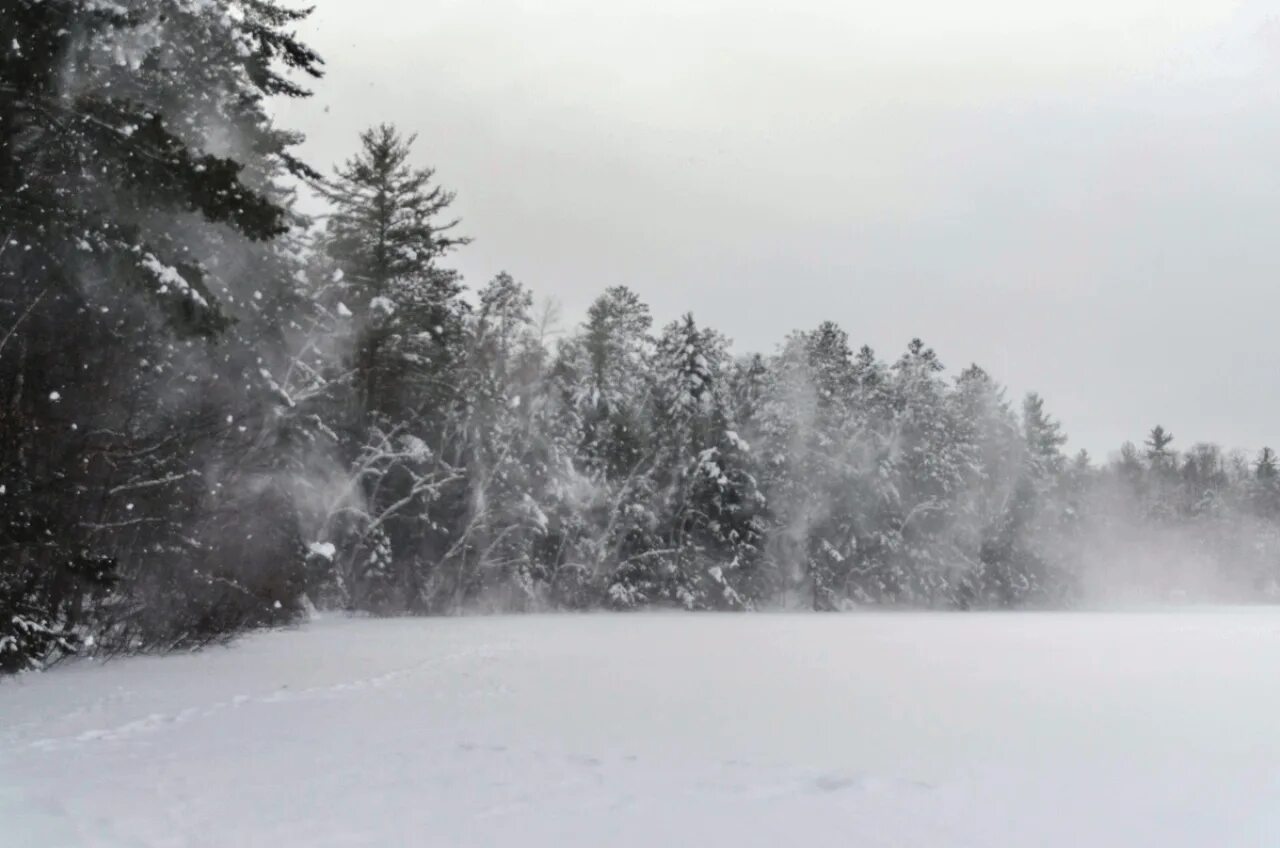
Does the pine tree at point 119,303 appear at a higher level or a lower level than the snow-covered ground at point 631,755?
higher

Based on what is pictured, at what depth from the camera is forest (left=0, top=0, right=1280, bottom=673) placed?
34.0 ft

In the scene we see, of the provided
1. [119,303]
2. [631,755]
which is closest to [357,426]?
[119,303]

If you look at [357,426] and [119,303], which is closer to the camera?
[119,303]

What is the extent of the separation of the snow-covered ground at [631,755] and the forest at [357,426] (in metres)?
2.25

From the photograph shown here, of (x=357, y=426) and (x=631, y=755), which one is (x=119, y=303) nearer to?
(x=631, y=755)

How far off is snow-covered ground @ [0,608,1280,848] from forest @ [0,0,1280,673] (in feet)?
7.37

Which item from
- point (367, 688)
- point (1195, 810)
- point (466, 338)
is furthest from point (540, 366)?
point (1195, 810)

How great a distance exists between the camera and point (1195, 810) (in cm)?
517

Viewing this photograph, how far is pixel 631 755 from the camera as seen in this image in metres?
6.49

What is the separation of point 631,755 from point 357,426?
26.0 m

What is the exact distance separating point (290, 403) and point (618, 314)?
91.2 ft

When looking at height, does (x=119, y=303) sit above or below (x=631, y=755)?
above

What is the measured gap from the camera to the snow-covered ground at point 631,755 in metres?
4.70

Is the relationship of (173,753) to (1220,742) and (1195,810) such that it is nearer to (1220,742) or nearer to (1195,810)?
(1195,810)
